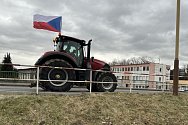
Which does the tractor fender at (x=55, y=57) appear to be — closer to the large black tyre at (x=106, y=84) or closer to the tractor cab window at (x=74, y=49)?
the tractor cab window at (x=74, y=49)

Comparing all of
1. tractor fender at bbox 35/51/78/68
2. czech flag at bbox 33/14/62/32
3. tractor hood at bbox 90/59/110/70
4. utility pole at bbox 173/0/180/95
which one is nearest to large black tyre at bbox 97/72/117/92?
tractor hood at bbox 90/59/110/70

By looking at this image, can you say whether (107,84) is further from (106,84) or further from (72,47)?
(72,47)

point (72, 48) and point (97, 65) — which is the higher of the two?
point (72, 48)

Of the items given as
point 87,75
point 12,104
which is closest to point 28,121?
point 12,104

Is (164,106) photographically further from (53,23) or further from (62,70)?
(53,23)

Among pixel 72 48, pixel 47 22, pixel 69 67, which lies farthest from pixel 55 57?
pixel 47 22

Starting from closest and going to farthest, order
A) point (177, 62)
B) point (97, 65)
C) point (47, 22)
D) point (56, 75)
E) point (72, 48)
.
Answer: point (56, 75) → point (72, 48) → point (177, 62) → point (47, 22) → point (97, 65)

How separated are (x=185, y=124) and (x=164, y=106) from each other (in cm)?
147

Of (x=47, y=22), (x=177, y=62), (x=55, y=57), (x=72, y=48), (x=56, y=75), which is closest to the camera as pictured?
(x=56, y=75)

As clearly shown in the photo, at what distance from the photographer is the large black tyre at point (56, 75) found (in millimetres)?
12789

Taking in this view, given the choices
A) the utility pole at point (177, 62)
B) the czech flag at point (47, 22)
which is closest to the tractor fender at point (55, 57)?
the czech flag at point (47, 22)

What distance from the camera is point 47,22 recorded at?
14938 mm

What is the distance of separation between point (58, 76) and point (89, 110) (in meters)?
3.45

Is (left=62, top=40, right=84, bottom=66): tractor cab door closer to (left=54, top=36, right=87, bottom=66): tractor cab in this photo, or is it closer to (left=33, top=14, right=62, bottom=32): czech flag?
(left=54, top=36, right=87, bottom=66): tractor cab
